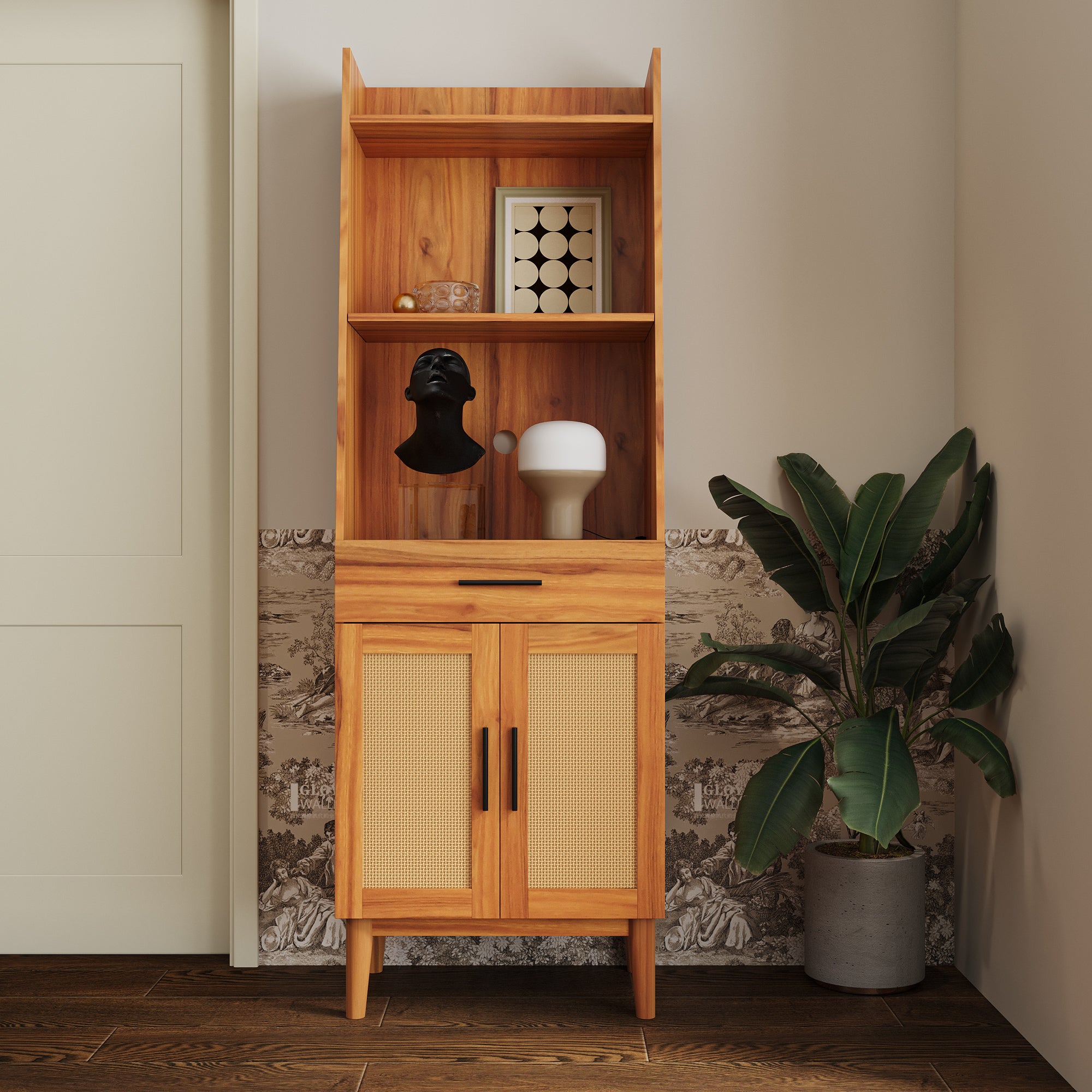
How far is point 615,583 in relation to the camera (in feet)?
6.75

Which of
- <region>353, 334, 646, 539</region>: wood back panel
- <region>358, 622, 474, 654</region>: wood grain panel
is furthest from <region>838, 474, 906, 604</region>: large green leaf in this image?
<region>358, 622, 474, 654</region>: wood grain panel

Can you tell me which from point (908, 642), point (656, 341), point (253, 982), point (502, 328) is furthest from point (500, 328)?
point (253, 982)

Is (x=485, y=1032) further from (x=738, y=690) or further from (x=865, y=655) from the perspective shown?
(x=865, y=655)

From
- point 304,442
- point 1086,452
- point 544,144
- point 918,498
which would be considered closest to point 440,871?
point 304,442

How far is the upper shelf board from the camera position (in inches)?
87.1

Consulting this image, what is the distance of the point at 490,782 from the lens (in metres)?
2.05

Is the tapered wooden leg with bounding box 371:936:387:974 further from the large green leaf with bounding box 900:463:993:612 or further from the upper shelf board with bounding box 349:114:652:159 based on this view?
the upper shelf board with bounding box 349:114:652:159

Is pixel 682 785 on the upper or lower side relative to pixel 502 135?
lower

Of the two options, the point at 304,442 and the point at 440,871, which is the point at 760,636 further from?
the point at 304,442

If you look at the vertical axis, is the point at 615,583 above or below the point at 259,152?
below

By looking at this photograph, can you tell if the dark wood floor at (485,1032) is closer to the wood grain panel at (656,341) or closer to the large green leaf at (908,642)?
the large green leaf at (908,642)

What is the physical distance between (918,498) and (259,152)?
1795 mm

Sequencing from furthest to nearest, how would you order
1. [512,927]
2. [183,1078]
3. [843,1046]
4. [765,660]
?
[765,660] < [512,927] < [843,1046] < [183,1078]

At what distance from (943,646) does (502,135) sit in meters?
1.57
